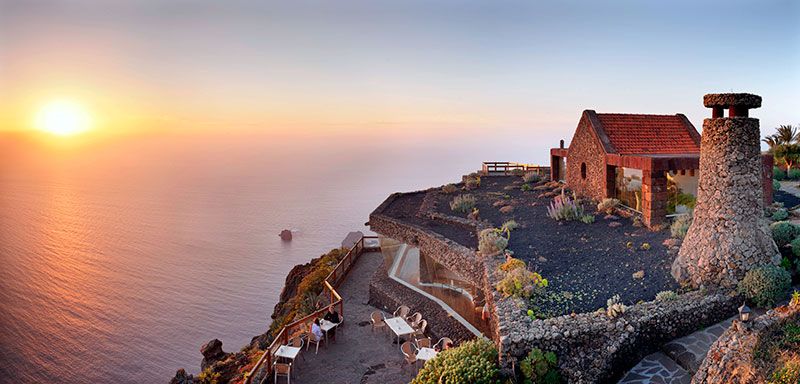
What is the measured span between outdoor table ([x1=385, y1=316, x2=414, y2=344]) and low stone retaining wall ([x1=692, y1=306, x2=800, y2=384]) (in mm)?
6496

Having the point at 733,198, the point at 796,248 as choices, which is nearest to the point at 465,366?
the point at 733,198

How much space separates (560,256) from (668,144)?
10.5m

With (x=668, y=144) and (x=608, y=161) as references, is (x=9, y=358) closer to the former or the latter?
(x=608, y=161)

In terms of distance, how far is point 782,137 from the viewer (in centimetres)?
3061

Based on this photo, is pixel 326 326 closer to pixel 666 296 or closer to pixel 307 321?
pixel 307 321

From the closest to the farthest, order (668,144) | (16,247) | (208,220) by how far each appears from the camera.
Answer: (668,144) < (16,247) < (208,220)

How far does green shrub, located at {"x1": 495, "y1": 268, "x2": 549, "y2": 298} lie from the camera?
31.7ft

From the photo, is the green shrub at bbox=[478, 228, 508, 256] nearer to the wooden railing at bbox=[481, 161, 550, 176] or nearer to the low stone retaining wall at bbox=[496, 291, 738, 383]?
the low stone retaining wall at bbox=[496, 291, 738, 383]

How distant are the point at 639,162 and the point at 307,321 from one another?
36.8ft

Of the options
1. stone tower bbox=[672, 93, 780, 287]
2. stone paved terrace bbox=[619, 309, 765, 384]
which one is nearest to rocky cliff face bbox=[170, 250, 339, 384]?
stone paved terrace bbox=[619, 309, 765, 384]

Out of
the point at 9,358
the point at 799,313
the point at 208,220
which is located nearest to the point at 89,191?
the point at 208,220

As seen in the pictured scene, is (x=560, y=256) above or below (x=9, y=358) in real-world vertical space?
above

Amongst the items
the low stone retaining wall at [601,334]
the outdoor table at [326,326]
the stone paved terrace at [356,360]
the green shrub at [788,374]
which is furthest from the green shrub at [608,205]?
the green shrub at [788,374]

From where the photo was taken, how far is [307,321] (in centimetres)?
1297
